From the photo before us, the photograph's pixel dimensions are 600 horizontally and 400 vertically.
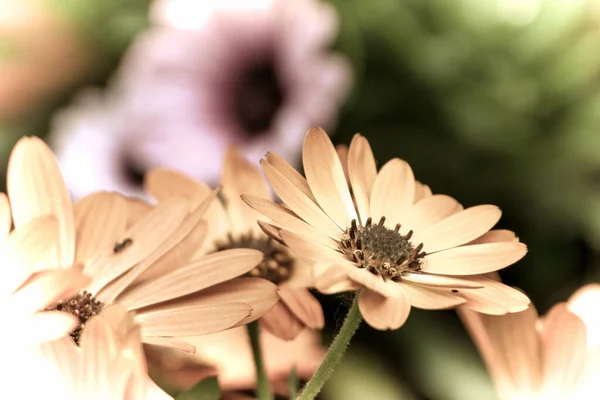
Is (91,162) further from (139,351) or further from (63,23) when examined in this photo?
(139,351)

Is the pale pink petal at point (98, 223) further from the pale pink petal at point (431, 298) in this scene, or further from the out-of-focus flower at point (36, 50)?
the out-of-focus flower at point (36, 50)

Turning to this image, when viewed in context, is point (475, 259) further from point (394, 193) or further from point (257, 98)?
point (257, 98)

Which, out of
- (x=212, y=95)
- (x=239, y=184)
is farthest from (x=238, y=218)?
(x=212, y=95)

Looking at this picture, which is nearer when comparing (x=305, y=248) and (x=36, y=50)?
(x=305, y=248)

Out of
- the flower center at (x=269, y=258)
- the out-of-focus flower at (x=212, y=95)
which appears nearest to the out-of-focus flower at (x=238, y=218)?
the flower center at (x=269, y=258)

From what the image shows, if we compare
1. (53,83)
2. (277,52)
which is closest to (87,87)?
(53,83)

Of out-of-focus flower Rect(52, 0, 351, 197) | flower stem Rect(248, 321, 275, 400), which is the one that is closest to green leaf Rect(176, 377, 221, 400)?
flower stem Rect(248, 321, 275, 400)
